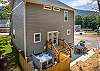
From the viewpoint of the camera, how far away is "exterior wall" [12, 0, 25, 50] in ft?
67.4

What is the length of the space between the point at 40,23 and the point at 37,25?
590 mm

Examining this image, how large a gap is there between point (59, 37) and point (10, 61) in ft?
28.6

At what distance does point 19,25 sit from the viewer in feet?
70.3

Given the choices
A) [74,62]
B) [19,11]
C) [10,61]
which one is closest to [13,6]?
[19,11]

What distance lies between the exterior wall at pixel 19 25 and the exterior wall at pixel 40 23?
2.96ft

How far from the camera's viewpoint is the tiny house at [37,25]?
781 inches

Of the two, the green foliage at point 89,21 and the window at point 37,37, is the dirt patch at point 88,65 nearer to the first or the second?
the window at point 37,37

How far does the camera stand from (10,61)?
18969 mm

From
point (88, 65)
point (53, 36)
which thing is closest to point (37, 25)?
point (53, 36)

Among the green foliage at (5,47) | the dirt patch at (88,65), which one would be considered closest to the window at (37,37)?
the green foliage at (5,47)

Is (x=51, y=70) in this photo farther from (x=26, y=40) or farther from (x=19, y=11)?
(x=19, y=11)

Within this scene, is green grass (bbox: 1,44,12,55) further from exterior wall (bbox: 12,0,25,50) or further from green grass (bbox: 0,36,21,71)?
exterior wall (bbox: 12,0,25,50)

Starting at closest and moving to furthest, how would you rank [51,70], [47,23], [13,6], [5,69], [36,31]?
[5,69]
[51,70]
[36,31]
[47,23]
[13,6]

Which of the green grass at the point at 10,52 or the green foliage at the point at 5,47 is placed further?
the green foliage at the point at 5,47
